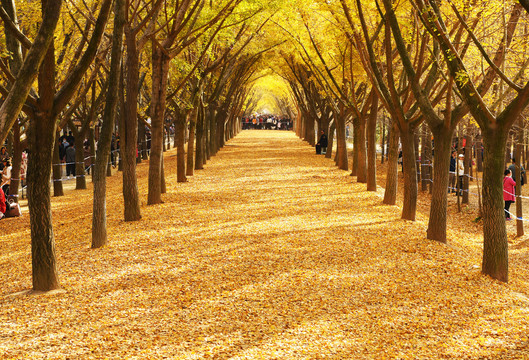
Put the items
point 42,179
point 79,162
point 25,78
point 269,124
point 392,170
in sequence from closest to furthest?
point 25,78, point 42,179, point 392,170, point 79,162, point 269,124

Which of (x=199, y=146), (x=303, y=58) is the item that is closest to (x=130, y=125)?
(x=199, y=146)

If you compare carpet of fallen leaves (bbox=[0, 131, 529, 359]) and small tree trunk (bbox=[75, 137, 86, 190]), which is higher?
small tree trunk (bbox=[75, 137, 86, 190])

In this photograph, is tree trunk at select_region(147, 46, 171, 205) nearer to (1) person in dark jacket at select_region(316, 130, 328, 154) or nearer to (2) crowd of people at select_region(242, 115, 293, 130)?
(1) person in dark jacket at select_region(316, 130, 328, 154)

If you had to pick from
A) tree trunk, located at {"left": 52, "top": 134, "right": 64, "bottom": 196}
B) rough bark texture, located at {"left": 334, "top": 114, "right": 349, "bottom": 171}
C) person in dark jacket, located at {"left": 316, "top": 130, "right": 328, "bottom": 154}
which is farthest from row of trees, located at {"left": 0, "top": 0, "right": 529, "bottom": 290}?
person in dark jacket, located at {"left": 316, "top": 130, "right": 328, "bottom": 154}

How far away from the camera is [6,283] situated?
27.6 feet

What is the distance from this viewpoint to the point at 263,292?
306 inches

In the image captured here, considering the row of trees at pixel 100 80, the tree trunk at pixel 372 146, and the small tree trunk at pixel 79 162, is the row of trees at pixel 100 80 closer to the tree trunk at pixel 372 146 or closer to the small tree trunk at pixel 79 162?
the small tree trunk at pixel 79 162

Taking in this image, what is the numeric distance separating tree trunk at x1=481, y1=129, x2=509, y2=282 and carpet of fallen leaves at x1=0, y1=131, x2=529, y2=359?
1.09 ft

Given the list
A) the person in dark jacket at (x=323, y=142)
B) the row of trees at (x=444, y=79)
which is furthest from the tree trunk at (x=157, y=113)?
the person in dark jacket at (x=323, y=142)

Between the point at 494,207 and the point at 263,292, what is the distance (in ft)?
12.4

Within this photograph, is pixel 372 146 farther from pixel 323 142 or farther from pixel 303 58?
pixel 323 142

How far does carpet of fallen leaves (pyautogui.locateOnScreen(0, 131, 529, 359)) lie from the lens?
603 cm

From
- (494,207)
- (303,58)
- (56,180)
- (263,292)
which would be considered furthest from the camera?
(303,58)

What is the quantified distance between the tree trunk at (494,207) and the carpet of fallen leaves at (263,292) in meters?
0.33
